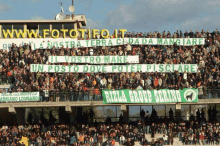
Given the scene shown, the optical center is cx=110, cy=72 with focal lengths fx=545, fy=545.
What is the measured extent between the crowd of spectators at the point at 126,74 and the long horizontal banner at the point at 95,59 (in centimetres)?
39

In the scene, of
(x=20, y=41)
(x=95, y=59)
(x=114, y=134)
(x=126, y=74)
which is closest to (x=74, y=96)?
(x=114, y=134)

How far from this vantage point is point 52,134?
135ft

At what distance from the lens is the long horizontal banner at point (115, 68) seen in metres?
47.2

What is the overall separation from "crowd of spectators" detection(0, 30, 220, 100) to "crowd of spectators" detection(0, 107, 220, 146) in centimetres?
290

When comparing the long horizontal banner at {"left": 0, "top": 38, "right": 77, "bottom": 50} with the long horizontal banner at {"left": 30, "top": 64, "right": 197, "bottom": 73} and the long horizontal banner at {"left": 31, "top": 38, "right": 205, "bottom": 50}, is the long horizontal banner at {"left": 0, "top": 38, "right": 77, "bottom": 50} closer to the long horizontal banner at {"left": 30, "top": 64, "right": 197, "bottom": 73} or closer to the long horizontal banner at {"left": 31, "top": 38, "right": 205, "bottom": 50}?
the long horizontal banner at {"left": 31, "top": 38, "right": 205, "bottom": 50}

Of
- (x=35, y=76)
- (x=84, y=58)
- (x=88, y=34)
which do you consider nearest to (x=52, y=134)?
(x=35, y=76)

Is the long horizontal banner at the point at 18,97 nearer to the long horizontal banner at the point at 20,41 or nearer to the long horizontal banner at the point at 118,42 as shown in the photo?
the long horizontal banner at the point at 118,42

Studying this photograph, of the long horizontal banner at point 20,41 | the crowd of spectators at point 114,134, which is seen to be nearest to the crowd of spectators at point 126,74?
the long horizontal banner at point 20,41

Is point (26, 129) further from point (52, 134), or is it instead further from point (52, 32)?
point (52, 32)

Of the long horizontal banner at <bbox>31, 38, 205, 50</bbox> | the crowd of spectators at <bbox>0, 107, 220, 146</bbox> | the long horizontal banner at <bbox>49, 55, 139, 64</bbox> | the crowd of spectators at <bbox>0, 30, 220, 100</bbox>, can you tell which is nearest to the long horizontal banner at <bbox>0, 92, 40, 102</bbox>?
the crowd of spectators at <bbox>0, 30, 220, 100</bbox>

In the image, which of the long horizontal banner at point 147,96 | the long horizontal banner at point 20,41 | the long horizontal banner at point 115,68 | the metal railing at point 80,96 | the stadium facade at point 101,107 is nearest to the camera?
the metal railing at point 80,96

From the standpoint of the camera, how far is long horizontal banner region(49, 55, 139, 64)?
159ft

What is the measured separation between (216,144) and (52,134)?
12243mm

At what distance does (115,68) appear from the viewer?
Result: 48250mm
